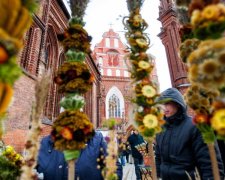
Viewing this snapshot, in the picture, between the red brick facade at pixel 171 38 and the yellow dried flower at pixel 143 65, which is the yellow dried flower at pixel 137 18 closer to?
the yellow dried flower at pixel 143 65

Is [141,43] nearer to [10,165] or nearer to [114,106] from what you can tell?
[10,165]

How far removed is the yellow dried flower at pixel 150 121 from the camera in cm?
165

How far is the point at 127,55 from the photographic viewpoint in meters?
2.02

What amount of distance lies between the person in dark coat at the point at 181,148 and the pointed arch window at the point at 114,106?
2687 centimetres

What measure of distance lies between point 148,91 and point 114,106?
28.1m

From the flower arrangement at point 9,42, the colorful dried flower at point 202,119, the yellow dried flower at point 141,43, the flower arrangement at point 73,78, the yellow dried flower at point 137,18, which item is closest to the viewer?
the flower arrangement at point 9,42

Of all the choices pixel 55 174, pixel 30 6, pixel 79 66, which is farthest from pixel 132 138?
pixel 30 6

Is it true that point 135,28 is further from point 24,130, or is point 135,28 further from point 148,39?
point 24,130

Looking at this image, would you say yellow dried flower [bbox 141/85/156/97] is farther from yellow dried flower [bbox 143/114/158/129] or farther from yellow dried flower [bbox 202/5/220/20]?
yellow dried flower [bbox 202/5/220/20]

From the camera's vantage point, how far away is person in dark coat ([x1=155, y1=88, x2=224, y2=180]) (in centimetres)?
197

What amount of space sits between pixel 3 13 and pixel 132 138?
22.2ft

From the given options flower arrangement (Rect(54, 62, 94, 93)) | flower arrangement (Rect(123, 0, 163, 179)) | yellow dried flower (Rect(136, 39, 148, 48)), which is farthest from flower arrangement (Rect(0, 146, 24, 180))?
yellow dried flower (Rect(136, 39, 148, 48))

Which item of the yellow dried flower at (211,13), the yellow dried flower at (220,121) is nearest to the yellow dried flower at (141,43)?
the yellow dried flower at (211,13)

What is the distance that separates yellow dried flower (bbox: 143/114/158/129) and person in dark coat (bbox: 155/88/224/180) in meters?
0.46
